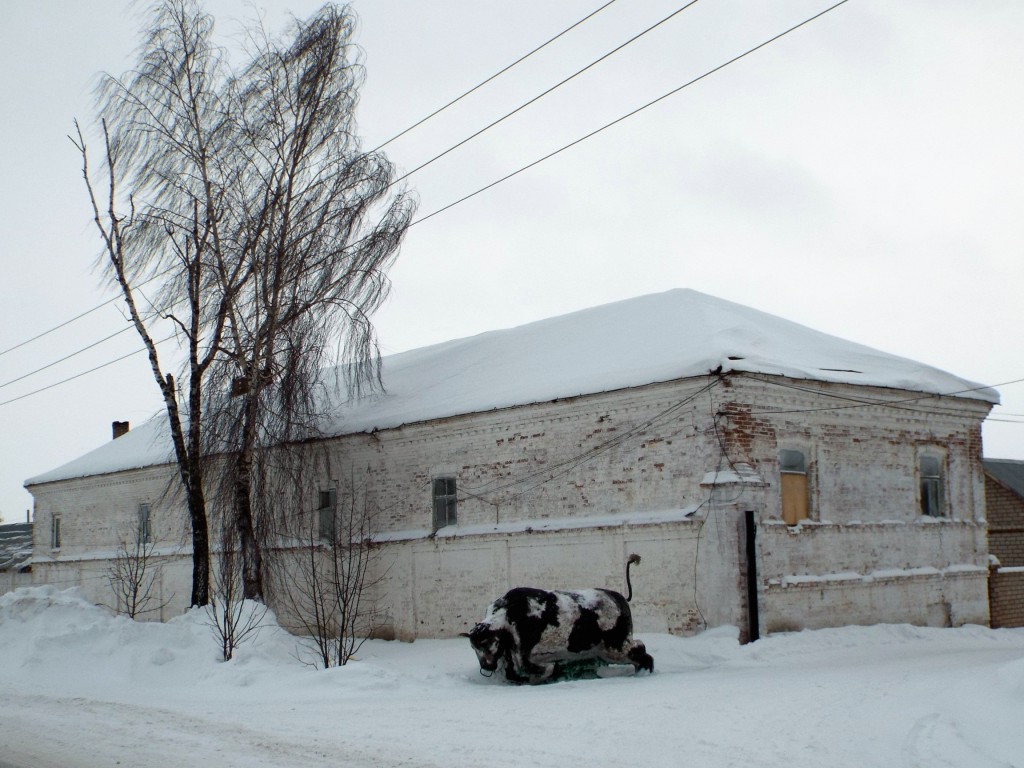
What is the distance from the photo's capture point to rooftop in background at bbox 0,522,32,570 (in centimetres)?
3819

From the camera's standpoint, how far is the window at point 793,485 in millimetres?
17172

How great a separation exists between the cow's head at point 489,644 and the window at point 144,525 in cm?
1758

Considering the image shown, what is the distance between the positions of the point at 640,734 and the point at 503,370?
Answer: 12.9m

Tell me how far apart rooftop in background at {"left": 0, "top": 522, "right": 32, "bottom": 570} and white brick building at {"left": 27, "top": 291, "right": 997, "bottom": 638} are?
21.1 m

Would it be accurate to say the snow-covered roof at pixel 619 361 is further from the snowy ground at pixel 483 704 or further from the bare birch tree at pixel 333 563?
the snowy ground at pixel 483 704

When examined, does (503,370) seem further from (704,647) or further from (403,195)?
(704,647)

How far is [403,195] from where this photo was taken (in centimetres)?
2161

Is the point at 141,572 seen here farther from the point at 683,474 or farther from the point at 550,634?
the point at 550,634

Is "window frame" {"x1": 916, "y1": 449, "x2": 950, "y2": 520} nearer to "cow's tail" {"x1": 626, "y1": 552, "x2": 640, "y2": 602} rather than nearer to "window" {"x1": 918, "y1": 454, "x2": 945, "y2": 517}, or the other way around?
"window" {"x1": 918, "y1": 454, "x2": 945, "y2": 517}

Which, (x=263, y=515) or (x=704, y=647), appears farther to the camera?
(x=263, y=515)

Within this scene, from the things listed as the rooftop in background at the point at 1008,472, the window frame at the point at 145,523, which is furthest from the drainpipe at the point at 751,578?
the rooftop in background at the point at 1008,472

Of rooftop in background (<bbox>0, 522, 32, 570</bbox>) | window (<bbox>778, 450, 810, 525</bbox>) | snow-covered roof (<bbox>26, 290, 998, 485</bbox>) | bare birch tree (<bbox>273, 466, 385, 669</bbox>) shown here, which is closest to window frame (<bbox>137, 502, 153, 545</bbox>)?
bare birch tree (<bbox>273, 466, 385, 669</bbox>)

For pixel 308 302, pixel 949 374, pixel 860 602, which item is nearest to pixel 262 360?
pixel 308 302

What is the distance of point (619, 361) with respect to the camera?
1831 cm
